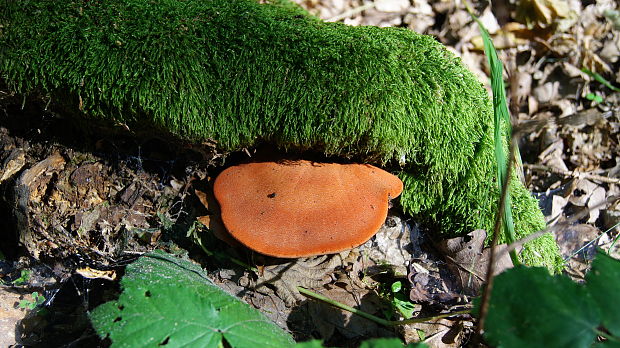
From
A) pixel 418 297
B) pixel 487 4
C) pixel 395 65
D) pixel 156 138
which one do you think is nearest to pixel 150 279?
pixel 156 138

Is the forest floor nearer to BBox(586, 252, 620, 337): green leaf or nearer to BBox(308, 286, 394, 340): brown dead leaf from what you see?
BBox(308, 286, 394, 340): brown dead leaf

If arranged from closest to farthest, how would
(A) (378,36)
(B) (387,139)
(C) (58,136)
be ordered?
1. (B) (387,139)
2. (A) (378,36)
3. (C) (58,136)

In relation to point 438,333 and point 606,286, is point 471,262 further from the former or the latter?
point 606,286

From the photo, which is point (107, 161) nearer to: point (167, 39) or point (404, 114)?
point (167, 39)

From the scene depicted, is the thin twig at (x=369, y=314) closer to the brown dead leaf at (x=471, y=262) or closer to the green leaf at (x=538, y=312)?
the brown dead leaf at (x=471, y=262)

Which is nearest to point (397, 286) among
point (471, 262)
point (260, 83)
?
point (471, 262)

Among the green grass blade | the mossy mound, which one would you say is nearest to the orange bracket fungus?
the mossy mound
